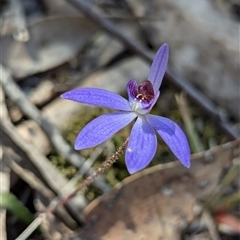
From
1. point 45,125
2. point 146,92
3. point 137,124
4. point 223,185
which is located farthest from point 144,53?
point 137,124

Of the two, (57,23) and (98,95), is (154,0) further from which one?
(98,95)

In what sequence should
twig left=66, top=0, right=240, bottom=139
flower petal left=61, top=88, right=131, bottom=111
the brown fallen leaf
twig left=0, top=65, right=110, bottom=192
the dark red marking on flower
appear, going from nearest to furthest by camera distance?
→ flower petal left=61, top=88, right=131, bottom=111 → the dark red marking on flower → the brown fallen leaf → twig left=0, top=65, right=110, bottom=192 → twig left=66, top=0, right=240, bottom=139

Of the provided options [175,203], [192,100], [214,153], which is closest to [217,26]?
A: [192,100]

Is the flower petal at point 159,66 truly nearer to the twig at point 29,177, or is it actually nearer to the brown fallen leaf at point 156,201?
→ the brown fallen leaf at point 156,201

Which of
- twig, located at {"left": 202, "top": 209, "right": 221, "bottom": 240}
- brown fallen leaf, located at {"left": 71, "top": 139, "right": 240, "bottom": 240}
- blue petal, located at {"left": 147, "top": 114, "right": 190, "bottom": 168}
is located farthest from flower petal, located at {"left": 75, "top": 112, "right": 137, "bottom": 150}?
twig, located at {"left": 202, "top": 209, "right": 221, "bottom": 240}

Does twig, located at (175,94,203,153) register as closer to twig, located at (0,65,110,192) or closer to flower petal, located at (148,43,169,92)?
twig, located at (0,65,110,192)

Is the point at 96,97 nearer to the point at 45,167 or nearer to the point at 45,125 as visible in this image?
the point at 45,167
